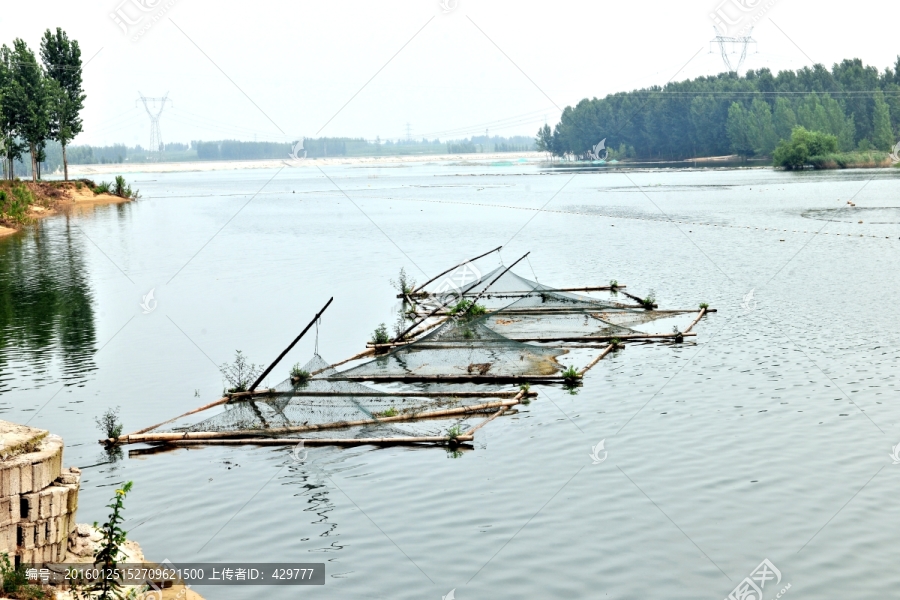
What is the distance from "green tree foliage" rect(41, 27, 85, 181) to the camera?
92.1 meters

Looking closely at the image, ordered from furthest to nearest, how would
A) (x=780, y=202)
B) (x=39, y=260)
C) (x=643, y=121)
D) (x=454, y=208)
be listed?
(x=643, y=121), (x=454, y=208), (x=780, y=202), (x=39, y=260)

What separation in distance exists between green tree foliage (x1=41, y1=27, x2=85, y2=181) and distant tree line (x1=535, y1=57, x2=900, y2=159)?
94.6m

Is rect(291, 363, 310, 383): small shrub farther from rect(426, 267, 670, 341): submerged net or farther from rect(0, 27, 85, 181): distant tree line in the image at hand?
rect(0, 27, 85, 181): distant tree line

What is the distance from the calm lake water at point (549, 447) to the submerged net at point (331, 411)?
0.64 meters

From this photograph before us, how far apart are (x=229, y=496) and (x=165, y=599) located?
14.7 feet

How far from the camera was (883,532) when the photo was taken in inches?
529

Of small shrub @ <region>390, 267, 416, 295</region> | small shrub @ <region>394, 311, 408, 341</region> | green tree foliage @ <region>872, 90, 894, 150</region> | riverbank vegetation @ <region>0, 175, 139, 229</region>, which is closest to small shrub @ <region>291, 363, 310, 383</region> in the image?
small shrub @ <region>394, 311, 408, 341</region>

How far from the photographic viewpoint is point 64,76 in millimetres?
93188

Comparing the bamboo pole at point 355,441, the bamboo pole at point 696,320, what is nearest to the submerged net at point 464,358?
the bamboo pole at point 355,441

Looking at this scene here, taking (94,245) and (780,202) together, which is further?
(780,202)

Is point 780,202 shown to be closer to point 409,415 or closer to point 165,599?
point 409,415

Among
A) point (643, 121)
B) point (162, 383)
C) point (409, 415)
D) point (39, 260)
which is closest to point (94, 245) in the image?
point (39, 260)

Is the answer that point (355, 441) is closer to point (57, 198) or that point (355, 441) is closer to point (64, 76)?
point (57, 198)

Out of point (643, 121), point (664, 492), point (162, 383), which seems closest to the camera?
point (664, 492)
